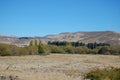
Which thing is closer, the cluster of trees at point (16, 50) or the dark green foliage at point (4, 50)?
the dark green foliage at point (4, 50)

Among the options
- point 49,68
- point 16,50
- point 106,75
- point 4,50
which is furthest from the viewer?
point 16,50

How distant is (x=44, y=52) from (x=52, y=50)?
22200 millimetres

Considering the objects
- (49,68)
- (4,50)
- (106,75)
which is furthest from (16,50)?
(106,75)

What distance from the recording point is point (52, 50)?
136 m

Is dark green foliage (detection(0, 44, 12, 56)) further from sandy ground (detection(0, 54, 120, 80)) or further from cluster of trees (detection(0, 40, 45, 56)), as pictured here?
sandy ground (detection(0, 54, 120, 80))

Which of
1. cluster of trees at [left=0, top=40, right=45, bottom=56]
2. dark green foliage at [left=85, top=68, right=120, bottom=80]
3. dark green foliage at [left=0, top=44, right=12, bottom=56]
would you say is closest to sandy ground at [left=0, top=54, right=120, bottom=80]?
dark green foliage at [left=85, top=68, right=120, bottom=80]

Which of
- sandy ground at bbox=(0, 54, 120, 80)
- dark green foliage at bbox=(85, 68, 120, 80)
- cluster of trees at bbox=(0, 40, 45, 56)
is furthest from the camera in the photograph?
cluster of trees at bbox=(0, 40, 45, 56)

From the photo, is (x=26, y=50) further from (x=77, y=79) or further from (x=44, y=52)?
(x=77, y=79)

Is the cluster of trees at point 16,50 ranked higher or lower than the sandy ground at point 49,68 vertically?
higher

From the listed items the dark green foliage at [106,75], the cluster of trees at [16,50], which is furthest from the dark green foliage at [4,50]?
the dark green foliage at [106,75]

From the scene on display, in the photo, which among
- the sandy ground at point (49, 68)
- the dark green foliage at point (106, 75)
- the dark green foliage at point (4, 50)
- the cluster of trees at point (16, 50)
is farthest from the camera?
the cluster of trees at point (16, 50)

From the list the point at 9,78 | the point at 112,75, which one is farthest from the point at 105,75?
the point at 9,78

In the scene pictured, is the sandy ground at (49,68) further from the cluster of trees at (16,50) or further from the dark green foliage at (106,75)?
the cluster of trees at (16,50)

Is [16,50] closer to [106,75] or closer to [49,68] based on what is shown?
[49,68]
